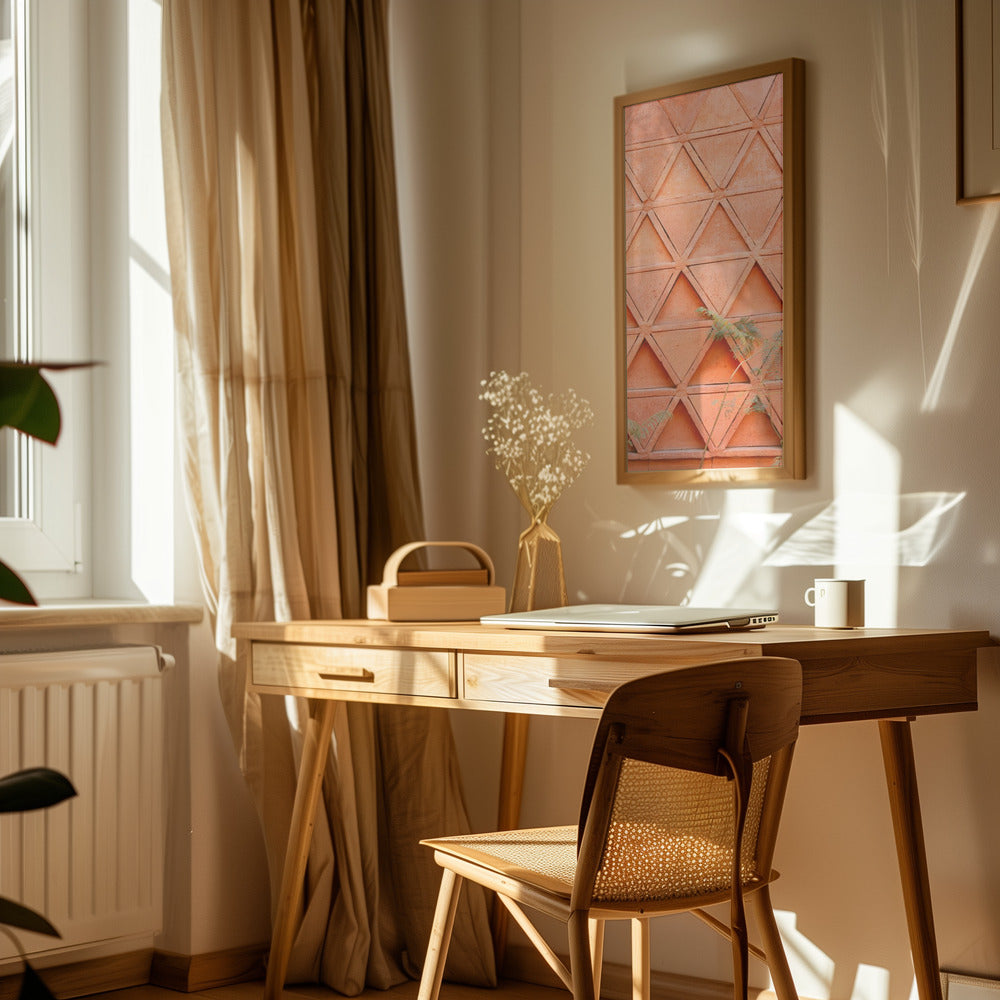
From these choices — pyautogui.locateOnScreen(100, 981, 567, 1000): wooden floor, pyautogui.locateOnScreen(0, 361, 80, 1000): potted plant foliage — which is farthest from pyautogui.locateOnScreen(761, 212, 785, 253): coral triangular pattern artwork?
pyautogui.locateOnScreen(0, 361, 80, 1000): potted plant foliage

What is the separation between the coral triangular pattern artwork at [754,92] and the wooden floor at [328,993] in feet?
5.65

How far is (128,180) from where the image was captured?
264 cm

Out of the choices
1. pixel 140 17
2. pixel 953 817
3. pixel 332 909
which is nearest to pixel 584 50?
pixel 140 17

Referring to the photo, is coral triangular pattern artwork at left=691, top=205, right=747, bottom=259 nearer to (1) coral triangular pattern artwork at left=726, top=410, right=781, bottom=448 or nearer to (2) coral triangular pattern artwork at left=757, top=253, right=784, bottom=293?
(2) coral triangular pattern artwork at left=757, top=253, right=784, bottom=293

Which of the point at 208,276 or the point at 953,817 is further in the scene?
the point at 208,276

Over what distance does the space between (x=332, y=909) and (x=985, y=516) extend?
145cm

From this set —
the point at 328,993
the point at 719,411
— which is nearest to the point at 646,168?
the point at 719,411

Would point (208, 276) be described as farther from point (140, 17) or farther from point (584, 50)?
point (584, 50)

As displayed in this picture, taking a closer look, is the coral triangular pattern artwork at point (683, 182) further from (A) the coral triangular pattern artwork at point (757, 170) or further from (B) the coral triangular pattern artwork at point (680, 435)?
(B) the coral triangular pattern artwork at point (680, 435)

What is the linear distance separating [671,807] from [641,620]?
467mm

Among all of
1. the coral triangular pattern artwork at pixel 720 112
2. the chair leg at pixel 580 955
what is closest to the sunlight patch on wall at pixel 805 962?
the chair leg at pixel 580 955

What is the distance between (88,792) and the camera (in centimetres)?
236

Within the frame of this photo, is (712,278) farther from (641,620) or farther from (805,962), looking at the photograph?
(805,962)

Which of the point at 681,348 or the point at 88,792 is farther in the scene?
the point at 681,348
